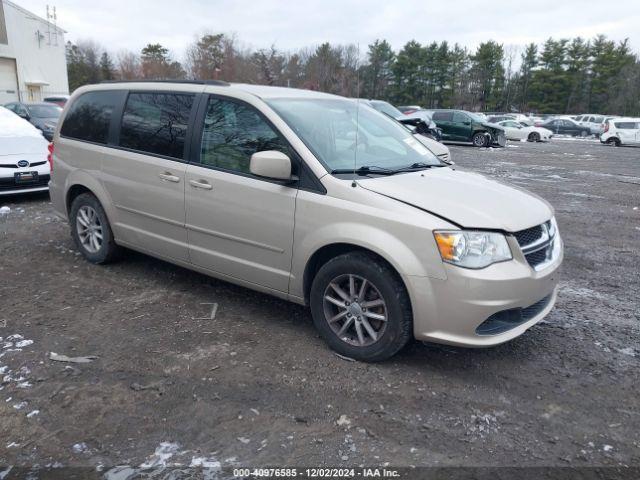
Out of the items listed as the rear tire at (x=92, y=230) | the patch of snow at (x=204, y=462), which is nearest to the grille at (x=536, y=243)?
the patch of snow at (x=204, y=462)

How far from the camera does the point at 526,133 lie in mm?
31938

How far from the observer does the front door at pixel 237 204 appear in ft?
12.4

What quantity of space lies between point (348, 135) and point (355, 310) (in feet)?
4.81

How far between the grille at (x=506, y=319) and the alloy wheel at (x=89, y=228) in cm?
386

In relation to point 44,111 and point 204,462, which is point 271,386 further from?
point 44,111

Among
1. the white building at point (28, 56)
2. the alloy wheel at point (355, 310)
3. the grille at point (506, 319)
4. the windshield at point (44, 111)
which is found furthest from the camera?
the white building at point (28, 56)

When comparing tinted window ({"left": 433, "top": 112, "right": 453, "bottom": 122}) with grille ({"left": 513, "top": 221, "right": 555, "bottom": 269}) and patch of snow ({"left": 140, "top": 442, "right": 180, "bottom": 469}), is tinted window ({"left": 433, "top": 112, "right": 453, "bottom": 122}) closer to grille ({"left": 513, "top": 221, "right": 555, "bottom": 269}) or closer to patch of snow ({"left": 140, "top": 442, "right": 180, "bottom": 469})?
grille ({"left": 513, "top": 221, "right": 555, "bottom": 269})

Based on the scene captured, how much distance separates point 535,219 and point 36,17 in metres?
45.7

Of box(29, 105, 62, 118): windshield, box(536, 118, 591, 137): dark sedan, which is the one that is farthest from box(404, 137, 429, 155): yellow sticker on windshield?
box(536, 118, 591, 137): dark sedan

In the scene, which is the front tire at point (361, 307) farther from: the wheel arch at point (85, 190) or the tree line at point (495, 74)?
the tree line at point (495, 74)

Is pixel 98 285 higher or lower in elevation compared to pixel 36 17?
lower

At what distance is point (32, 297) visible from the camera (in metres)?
4.64

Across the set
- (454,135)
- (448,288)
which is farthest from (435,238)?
(454,135)

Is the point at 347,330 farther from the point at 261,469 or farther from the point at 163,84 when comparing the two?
the point at 163,84
